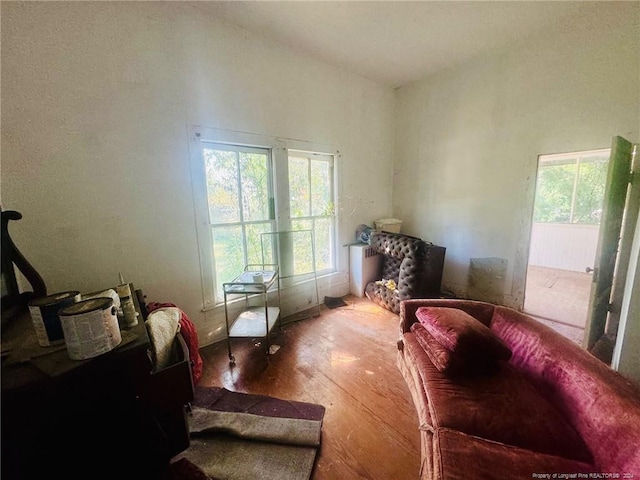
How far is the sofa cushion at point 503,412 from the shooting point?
1.03 meters

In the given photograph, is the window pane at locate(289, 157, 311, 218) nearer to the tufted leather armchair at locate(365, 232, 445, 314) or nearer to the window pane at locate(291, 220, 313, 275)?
the window pane at locate(291, 220, 313, 275)

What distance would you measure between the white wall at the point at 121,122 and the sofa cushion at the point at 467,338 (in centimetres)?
207

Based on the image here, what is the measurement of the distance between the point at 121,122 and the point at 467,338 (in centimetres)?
279

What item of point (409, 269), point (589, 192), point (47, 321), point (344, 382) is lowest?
point (344, 382)

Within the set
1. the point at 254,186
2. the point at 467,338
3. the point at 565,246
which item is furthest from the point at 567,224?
the point at 254,186

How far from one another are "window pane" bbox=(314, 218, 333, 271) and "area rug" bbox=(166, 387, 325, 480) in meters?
1.91

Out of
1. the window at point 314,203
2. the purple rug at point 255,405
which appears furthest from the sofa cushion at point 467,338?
the window at point 314,203

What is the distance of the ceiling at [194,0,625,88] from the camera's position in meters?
2.13

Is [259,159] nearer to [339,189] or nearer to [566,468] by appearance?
[339,189]

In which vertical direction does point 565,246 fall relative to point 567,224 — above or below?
below

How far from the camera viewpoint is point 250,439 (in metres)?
1.44

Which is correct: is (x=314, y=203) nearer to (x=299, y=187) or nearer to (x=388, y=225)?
(x=299, y=187)

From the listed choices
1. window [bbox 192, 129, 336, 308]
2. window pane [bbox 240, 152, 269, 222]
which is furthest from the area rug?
window pane [bbox 240, 152, 269, 222]

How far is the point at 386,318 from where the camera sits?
2936mm
